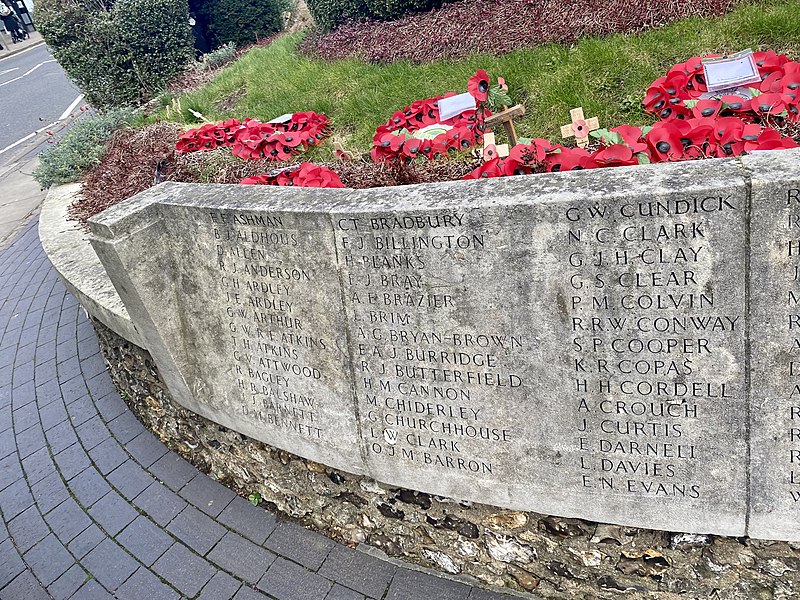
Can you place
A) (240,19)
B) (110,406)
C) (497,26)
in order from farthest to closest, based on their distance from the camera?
(240,19)
(497,26)
(110,406)

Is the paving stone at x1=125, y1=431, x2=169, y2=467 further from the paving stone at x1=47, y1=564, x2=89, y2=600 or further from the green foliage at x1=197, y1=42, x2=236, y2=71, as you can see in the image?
the green foliage at x1=197, y1=42, x2=236, y2=71

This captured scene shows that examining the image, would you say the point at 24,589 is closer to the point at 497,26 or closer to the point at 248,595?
→ the point at 248,595

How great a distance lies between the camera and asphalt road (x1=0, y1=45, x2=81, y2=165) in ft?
48.9

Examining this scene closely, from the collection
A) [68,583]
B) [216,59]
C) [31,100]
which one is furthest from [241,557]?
[31,100]

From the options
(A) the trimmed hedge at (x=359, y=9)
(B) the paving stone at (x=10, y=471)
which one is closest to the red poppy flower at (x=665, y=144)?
(B) the paving stone at (x=10, y=471)

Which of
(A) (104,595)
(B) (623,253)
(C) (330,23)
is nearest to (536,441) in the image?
(B) (623,253)

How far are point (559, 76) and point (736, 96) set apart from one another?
1434mm

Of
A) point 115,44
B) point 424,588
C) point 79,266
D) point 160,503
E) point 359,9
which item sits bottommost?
point 424,588

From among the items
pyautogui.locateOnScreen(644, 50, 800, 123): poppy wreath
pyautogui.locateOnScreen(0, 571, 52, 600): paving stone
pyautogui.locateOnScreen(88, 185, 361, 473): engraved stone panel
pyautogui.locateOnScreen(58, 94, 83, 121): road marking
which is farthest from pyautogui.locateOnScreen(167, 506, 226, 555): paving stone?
pyautogui.locateOnScreen(58, 94, 83, 121): road marking

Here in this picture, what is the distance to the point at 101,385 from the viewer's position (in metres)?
4.78

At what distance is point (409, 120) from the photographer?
4.62 meters

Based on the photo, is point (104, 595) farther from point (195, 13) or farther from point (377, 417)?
point (195, 13)

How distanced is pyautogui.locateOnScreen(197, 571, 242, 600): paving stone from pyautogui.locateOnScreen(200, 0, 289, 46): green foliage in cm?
1237

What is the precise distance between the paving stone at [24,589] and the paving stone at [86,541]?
0.21 meters
